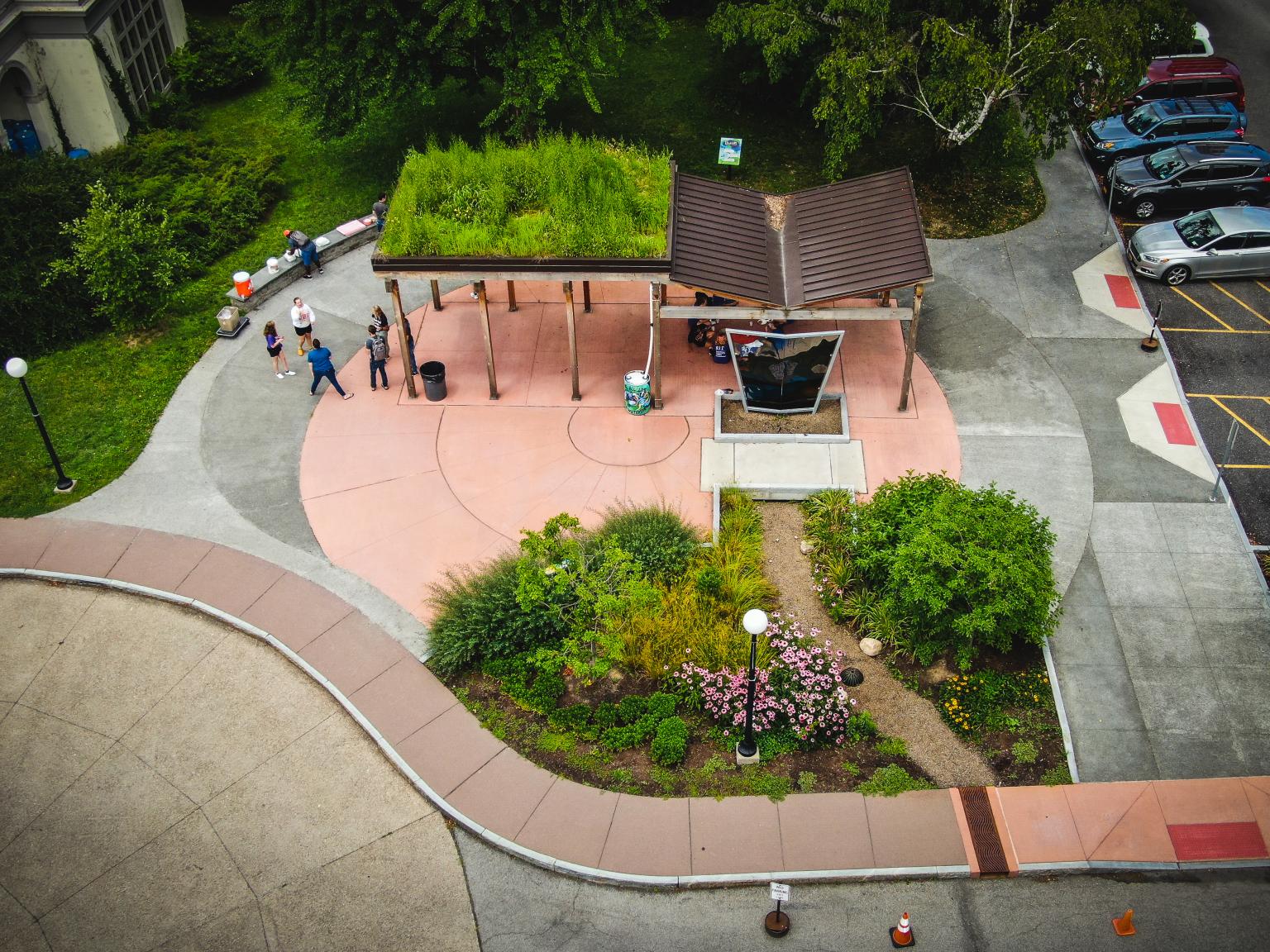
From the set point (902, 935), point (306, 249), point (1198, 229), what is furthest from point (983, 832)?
point (306, 249)

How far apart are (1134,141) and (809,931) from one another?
22865mm

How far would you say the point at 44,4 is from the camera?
26.5 m

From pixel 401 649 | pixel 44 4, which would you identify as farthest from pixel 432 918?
pixel 44 4

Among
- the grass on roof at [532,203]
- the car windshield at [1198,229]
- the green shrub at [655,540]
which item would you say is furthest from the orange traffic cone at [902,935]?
the car windshield at [1198,229]

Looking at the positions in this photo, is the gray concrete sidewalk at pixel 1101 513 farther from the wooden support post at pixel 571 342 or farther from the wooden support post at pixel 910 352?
the wooden support post at pixel 571 342

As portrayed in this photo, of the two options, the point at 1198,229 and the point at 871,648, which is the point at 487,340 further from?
the point at 1198,229

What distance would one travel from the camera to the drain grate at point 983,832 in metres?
14.3

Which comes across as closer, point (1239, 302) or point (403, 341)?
point (403, 341)

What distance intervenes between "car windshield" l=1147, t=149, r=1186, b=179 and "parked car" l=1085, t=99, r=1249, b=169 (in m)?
0.85

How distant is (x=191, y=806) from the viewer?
15.2m

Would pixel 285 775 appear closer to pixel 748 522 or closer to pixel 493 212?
pixel 748 522

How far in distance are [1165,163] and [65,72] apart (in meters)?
26.5

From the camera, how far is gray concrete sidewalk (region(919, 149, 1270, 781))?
52.5 feet

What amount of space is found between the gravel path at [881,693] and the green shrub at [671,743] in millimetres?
2778
